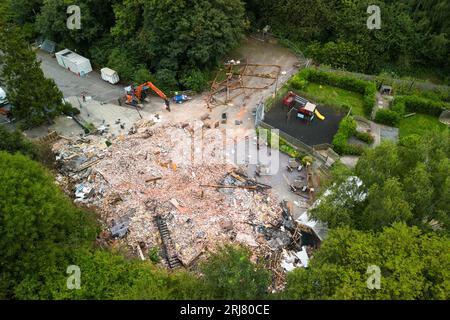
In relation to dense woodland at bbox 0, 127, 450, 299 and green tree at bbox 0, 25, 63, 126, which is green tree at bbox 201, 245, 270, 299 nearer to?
dense woodland at bbox 0, 127, 450, 299

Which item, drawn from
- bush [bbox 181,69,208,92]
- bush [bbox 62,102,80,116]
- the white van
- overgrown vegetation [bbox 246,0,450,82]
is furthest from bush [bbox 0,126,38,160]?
overgrown vegetation [bbox 246,0,450,82]

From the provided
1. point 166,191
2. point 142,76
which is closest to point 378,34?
point 142,76

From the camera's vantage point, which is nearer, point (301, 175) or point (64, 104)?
point (301, 175)

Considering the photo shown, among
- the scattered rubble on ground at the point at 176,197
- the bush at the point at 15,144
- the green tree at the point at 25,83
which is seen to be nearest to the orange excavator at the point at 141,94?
the scattered rubble on ground at the point at 176,197

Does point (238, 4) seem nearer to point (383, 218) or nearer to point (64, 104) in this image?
point (64, 104)

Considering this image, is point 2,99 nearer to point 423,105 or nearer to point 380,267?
point 380,267

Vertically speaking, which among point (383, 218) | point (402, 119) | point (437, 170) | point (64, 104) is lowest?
point (402, 119)
